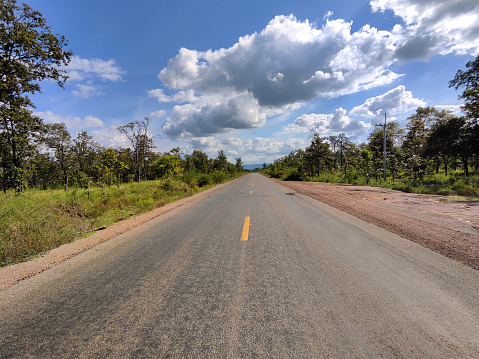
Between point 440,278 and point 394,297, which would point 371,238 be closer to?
point 440,278

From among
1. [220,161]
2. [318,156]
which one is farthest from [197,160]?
[318,156]

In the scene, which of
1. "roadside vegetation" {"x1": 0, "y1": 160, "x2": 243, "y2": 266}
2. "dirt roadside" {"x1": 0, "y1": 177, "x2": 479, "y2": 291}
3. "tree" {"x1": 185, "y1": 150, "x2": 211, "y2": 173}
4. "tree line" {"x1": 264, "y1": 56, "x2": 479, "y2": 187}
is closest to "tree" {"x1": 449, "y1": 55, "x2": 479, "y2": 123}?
"tree line" {"x1": 264, "y1": 56, "x2": 479, "y2": 187}

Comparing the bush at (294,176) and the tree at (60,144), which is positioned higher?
the tree at (60,144)

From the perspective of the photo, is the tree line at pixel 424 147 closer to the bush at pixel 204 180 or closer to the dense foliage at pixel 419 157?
the dense foliage at pixel 419 157

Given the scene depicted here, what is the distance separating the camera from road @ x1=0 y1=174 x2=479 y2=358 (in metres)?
1.86

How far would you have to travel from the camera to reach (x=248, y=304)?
2.47 m

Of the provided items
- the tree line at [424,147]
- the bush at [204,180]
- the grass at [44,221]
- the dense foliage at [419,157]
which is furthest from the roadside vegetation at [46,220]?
the tree line at [424,147]

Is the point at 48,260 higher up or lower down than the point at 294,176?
lower down

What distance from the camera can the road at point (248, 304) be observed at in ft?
6.09

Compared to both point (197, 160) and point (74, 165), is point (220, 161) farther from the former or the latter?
point (74, 165)

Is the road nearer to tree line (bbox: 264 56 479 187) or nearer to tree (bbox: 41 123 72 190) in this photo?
tree line (bbox: 264 56 479 187)

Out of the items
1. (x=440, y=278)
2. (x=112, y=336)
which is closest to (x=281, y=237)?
(x=440, y=278)

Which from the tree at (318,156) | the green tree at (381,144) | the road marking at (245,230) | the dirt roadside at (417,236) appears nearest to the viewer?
the dirt roadside at (417,236)

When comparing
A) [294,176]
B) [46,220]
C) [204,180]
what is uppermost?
[204,180]
